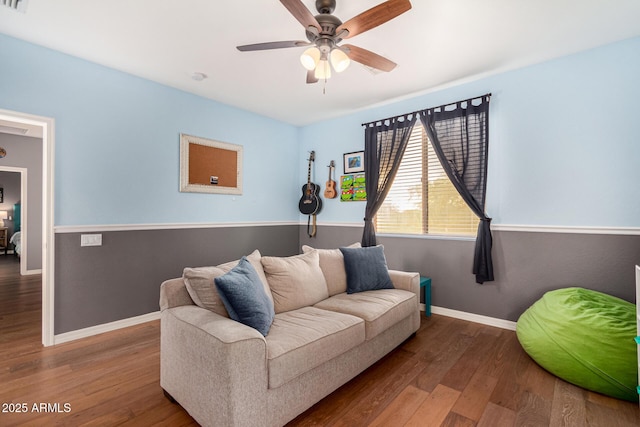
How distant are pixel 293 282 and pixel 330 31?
1778mm

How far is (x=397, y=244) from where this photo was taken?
12.8 ft

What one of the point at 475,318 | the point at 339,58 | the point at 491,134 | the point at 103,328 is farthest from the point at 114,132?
the point at 475,318

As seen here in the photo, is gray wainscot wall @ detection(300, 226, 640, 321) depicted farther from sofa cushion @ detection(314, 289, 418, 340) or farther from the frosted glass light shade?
the frosted glass light shade

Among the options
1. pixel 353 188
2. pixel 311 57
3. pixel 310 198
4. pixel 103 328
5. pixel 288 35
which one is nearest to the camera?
pixel 311 57

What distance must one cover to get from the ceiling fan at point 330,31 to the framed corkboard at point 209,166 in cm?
197

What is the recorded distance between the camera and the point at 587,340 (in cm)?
204

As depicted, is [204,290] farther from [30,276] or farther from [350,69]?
[30,276]

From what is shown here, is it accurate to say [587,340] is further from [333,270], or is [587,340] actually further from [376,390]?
[333,270]

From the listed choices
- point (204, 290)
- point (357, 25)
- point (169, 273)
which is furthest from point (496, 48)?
point (169, 273)

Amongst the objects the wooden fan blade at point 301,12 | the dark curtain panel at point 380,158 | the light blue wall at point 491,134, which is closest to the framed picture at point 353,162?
the dark curtain panel at point 380,158

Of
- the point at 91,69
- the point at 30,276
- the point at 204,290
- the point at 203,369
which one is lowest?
the point at 30,276

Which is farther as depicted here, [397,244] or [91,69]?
[397,244]

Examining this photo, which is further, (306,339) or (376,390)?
(376,390)

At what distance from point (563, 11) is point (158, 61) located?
3.38 metres
